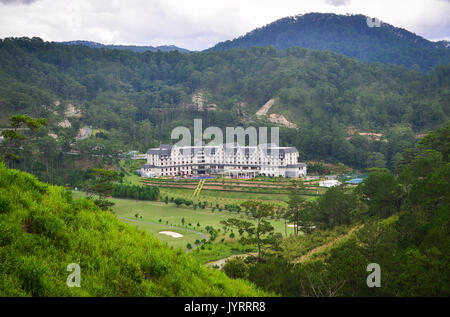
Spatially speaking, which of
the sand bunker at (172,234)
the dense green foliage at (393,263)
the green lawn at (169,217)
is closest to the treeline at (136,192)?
the green lawn at (169,217)

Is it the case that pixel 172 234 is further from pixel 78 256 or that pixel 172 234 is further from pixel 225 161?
pixel 225 161

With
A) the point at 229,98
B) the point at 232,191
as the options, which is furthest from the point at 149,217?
the point at 229,98

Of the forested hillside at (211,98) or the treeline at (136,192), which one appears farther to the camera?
the forested hillside at (211,98)

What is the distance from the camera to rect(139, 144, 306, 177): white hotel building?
184 ft

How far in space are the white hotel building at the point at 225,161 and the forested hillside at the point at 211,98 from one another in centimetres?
751

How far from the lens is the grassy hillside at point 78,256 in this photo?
6641mm

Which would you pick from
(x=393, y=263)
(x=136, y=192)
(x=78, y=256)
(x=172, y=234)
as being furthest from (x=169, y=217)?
(x=78, y=256)

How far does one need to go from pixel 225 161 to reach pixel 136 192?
18651 millimetres

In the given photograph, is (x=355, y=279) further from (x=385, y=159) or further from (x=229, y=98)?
(x=229, y=98)

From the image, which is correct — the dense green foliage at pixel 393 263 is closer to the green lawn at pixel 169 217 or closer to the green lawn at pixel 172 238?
the green lawn at pixel 172 238

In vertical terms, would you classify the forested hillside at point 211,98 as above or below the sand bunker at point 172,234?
above

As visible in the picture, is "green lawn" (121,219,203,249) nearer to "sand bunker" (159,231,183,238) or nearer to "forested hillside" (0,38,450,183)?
"sand bunker" (159,231,183,238)

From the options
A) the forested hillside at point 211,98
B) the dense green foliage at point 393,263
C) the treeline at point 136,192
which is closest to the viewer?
the dense green foliage at point 393,263
